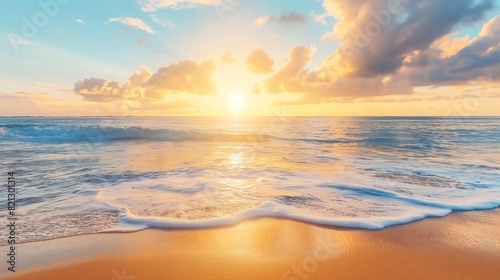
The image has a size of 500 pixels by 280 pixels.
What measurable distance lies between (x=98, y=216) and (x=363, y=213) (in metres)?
5.45

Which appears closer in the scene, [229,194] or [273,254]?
[273,254]

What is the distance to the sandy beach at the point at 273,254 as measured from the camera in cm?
335

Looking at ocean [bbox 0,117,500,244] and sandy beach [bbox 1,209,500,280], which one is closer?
sandy beach [bbox 1,209,500,280]

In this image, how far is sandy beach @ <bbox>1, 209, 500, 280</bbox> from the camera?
132 inches

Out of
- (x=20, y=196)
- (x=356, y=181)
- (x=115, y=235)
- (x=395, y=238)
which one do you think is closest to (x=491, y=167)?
(x=356, y=181)

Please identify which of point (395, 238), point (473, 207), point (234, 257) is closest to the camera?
point (234, 257)

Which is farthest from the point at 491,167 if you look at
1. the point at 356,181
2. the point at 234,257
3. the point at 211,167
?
the point at 234,257

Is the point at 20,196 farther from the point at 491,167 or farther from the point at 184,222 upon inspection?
the point at 491,167

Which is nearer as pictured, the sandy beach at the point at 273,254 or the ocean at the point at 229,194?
the sandy beach at the point at 273,254

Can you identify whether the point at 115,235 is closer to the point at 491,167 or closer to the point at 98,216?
the point at 98,216

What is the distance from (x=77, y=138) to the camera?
27094 mm

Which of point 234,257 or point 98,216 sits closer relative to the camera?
point 234,257

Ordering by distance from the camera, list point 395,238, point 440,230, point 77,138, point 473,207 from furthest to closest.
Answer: point 77,138, point 473,207, point 440,230, point 395,238

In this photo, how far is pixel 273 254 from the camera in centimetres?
381
